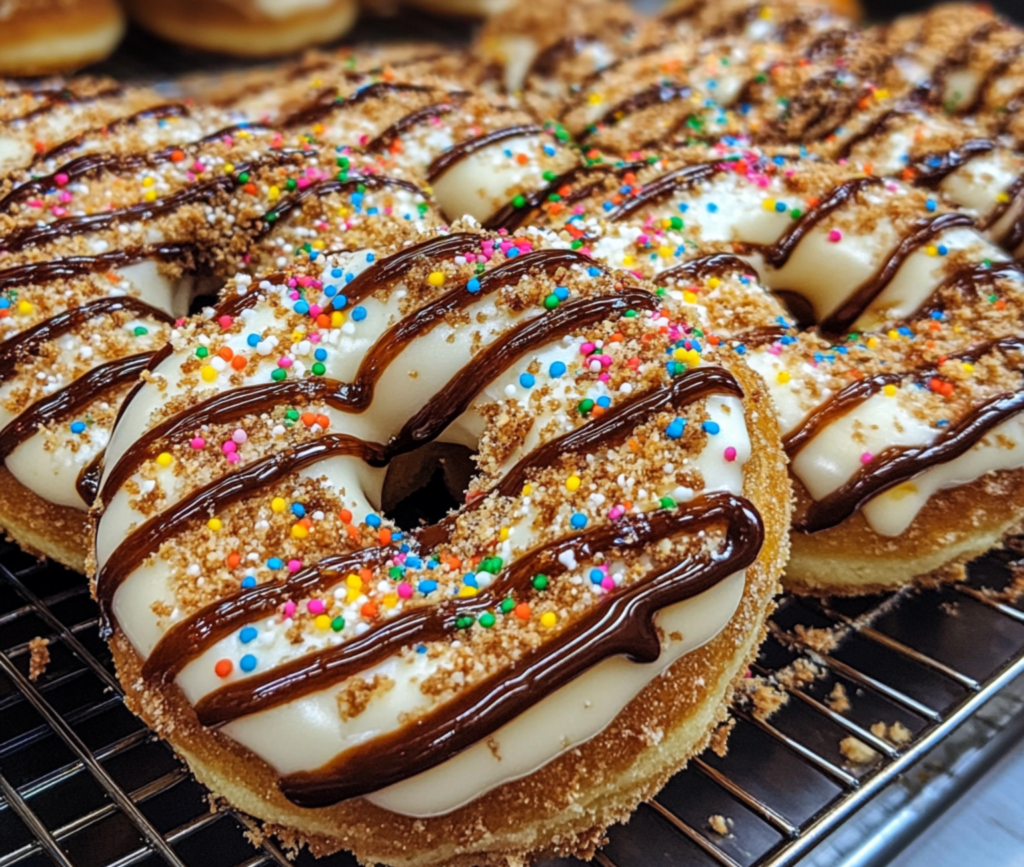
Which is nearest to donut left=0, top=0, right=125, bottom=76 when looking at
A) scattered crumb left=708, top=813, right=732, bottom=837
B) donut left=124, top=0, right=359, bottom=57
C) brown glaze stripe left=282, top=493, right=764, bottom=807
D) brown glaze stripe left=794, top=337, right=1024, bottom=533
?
donut left=124, top=0, right=359, bottom=57

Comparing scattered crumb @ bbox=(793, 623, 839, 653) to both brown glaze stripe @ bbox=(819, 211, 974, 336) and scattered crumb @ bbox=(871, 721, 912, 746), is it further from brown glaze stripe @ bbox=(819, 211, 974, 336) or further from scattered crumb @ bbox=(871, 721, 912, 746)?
brown glaze stripe @ bbox=(819, 211, 974, 336)

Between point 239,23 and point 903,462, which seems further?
point 239,23

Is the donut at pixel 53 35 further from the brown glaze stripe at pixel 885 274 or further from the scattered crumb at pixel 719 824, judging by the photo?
the scattered crumb at pixel 719 824

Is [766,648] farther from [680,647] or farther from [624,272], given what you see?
[624,272]

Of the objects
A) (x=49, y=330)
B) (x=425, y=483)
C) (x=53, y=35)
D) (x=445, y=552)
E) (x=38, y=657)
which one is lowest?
(x=38, y=657)

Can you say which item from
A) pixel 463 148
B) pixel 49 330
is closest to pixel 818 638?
pixel 463 148

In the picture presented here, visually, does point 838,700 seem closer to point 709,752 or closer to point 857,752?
point 857,752
